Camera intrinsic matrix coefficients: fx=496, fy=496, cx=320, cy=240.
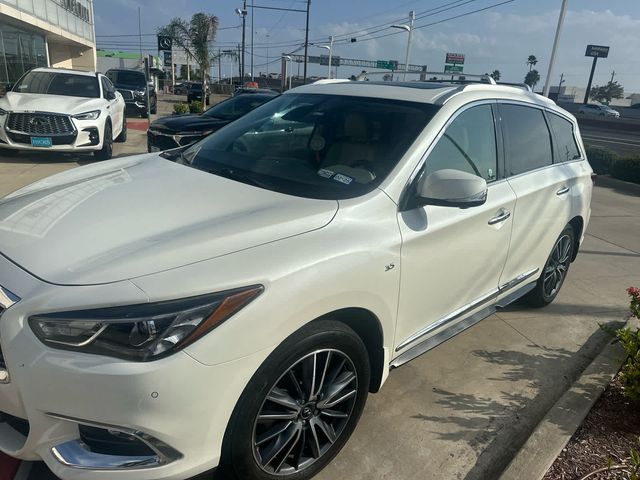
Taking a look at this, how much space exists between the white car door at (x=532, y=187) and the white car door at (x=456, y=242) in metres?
0.16

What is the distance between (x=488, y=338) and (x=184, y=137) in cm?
605

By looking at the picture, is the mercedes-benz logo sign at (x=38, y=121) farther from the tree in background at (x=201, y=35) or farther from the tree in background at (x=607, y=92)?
the tree in background at (x=607, y=92)

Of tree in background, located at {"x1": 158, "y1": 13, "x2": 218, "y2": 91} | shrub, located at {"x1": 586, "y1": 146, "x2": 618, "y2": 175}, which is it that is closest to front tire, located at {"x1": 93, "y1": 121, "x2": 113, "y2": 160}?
shrub, located at {"x1": 586, "y1": 146, "x2": 618, "y2": 175}

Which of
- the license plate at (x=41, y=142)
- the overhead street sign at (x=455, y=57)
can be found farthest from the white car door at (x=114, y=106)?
the overhead street sign at (x=455, y=57)

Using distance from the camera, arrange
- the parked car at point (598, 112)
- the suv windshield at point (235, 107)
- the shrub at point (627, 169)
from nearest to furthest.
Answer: the suv windshield at point (235, 107)
the shrub at point (627, 169)
the parked car at point (598, 112)

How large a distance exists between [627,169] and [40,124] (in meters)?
12.4

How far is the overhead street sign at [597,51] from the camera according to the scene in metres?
69.1

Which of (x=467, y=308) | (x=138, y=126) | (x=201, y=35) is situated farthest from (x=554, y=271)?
(x=201, y=35)

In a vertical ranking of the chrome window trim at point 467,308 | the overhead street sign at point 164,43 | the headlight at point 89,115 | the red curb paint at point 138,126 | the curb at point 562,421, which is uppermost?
the overhead street sign at point 164,43

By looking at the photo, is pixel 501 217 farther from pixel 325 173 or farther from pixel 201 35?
pixel 201 35

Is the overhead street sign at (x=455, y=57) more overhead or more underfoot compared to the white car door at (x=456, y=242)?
more overhead

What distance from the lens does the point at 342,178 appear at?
2.60 meters

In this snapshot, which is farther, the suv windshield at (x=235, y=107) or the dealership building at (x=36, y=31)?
the dealership building at (x=36, y=31)

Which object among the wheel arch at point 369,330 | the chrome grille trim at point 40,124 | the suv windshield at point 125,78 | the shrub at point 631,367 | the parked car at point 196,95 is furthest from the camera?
the parked car at point 196,95
